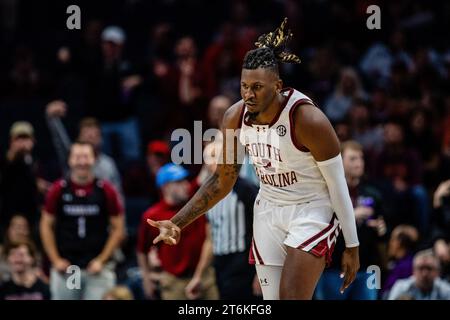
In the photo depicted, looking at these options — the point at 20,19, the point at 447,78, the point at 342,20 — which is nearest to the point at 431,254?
the point at 447,78

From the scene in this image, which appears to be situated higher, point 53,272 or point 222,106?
point 222,106

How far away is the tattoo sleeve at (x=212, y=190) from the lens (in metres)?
7.45

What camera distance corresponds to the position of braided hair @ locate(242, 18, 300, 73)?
7023 mm

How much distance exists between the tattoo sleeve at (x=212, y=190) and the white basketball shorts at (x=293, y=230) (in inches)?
13.3

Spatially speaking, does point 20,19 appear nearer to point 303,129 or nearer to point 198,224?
point 198,224

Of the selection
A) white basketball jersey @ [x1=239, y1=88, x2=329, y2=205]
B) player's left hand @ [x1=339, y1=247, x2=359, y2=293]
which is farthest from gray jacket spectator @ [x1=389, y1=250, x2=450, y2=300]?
white basketball jersey @ [x1=239, y1=88, x2=329, y2=205]

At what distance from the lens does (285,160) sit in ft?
23.4

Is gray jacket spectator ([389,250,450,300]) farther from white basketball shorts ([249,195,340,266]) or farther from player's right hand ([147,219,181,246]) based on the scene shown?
player's right hand ([147,219,181,246])

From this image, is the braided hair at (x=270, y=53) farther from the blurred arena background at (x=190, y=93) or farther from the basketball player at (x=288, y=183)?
the blurred arena background at (x=190, y=93)

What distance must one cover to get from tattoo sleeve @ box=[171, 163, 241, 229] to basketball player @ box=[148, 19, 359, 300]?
0.47 feet

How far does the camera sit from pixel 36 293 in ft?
34.0

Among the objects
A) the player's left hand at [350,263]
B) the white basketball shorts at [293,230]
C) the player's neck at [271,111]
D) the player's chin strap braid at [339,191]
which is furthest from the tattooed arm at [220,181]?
the player's left hand at [350,263]

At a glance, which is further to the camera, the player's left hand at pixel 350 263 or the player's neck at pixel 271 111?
the player's left hand at pixel 350 263

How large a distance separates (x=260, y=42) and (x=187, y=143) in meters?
4.12
